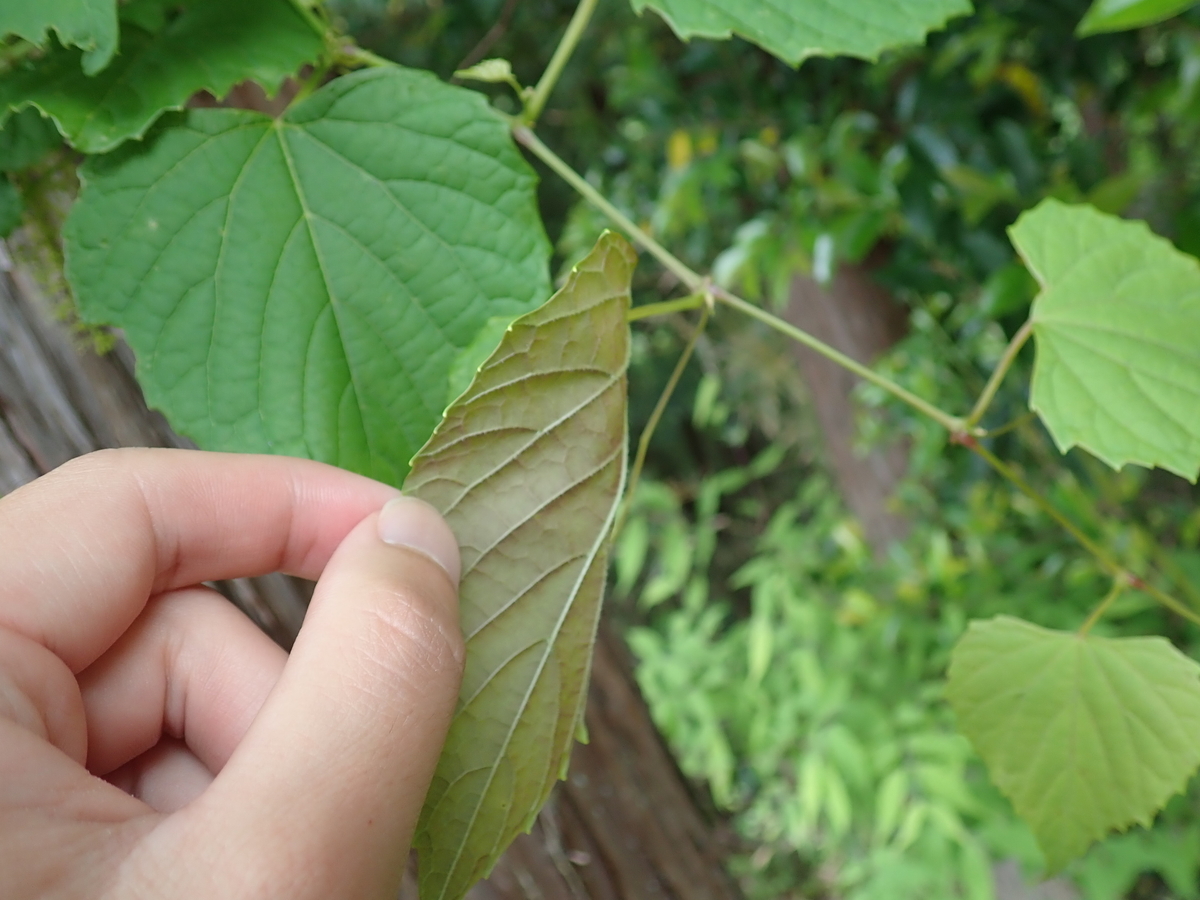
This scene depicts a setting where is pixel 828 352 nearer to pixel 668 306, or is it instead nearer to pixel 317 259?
pixel 668 306

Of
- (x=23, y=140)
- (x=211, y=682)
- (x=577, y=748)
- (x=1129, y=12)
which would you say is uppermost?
(x=23, y=140)

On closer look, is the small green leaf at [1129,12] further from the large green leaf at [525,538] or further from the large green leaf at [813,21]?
the large green leaf at [525,538]

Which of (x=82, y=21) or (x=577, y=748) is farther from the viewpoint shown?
(x=577, y=748)

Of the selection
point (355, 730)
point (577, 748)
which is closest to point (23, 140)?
point (355, 730)

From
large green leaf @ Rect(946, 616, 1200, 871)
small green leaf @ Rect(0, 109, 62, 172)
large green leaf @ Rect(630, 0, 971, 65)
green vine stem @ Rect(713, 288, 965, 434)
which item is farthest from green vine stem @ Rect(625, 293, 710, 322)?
small green leaf @ Rect(0, 109, 62, 172)

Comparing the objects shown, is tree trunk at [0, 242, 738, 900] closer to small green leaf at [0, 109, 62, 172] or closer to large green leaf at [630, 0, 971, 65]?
small green leaf at [0, 109, 62, 172]

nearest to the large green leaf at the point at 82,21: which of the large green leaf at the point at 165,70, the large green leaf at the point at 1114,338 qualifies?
the large green leaf at the point at 165,70

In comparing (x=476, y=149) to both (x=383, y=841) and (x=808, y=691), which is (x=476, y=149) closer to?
(x=383, y=841)
